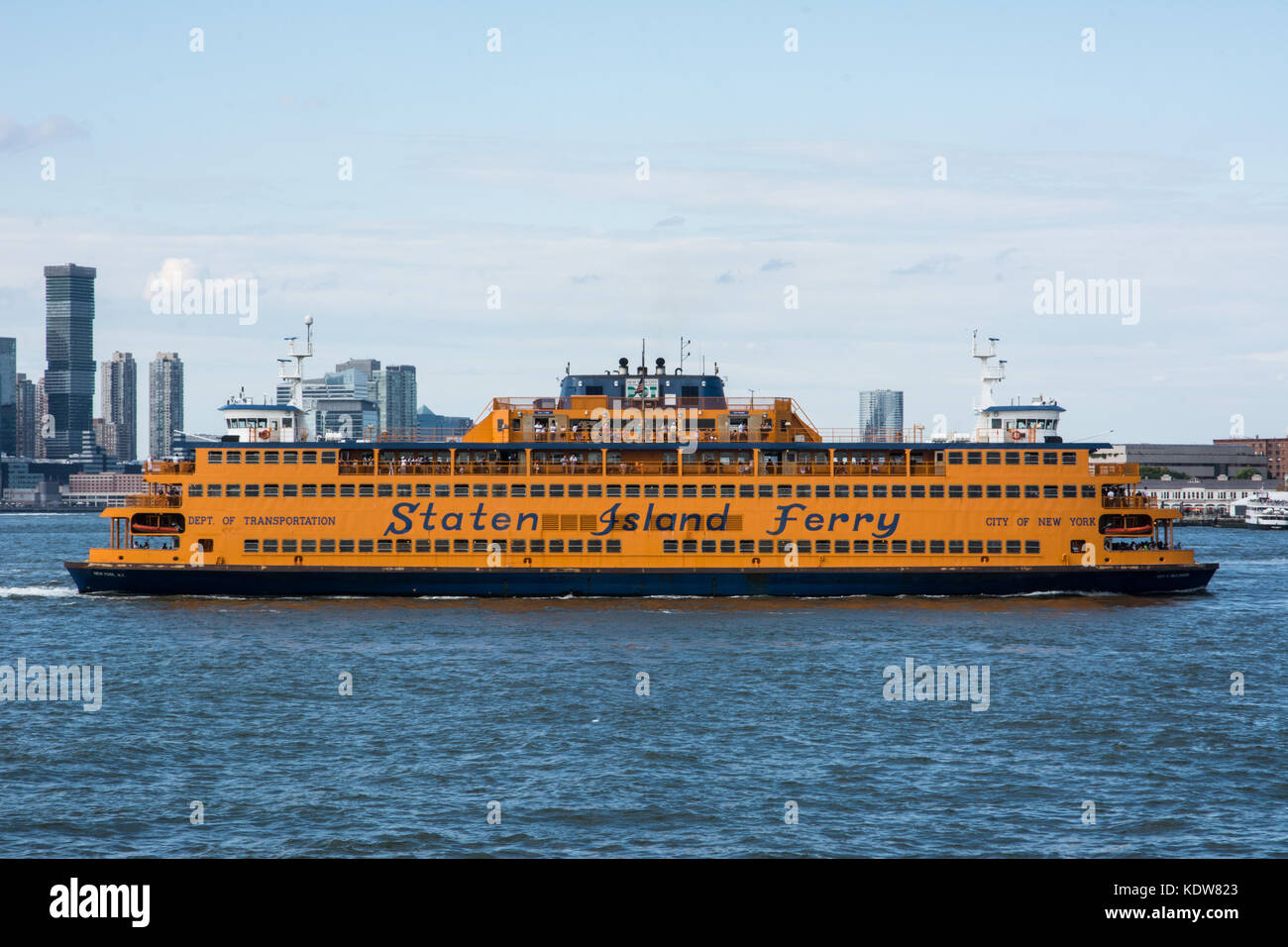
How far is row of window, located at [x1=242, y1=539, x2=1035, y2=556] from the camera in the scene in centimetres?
5525

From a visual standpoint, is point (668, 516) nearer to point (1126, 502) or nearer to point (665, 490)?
point (665, 490)

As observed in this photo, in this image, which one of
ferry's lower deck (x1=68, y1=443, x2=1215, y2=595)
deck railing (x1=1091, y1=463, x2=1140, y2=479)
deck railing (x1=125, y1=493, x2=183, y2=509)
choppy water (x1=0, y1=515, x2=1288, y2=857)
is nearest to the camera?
choppy water (x1=0, y1=515, x2=1288, y2=857)

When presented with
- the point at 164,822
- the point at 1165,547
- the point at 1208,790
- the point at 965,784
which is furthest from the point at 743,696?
the point at 1165,547

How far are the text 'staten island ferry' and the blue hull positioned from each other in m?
0.10

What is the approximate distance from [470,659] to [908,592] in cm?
2411

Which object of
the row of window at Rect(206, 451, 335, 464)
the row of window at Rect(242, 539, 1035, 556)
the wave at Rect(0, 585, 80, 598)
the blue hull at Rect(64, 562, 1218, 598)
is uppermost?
the row of window at Rect(206, 451, 335, 464)

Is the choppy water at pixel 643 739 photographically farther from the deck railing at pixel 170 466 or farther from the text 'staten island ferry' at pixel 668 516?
the deck railing at pixel 170 466

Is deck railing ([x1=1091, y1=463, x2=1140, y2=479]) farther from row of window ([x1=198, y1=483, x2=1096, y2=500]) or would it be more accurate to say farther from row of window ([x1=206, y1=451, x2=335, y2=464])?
row of window ([x1=206, y1=451, x2=335, y2=464])

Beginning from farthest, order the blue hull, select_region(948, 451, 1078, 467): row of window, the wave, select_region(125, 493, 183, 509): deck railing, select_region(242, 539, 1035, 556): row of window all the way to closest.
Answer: the wave → select_region(125, 493, 183, 509): deck railing → select_region(948, 451, 1078, 467): row of window → select_region(242, 539, 1035, 556): row of window → the blue hull

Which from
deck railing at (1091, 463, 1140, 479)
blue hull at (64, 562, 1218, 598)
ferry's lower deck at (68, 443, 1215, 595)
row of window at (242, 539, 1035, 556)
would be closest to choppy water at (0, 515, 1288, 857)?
blue hull at (64, 562, 1218, 598)

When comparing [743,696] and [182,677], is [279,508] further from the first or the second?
[743,696]

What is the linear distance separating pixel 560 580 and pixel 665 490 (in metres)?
6.34

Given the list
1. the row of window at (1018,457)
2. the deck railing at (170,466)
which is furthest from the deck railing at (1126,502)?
the deck railing at (170,466)
